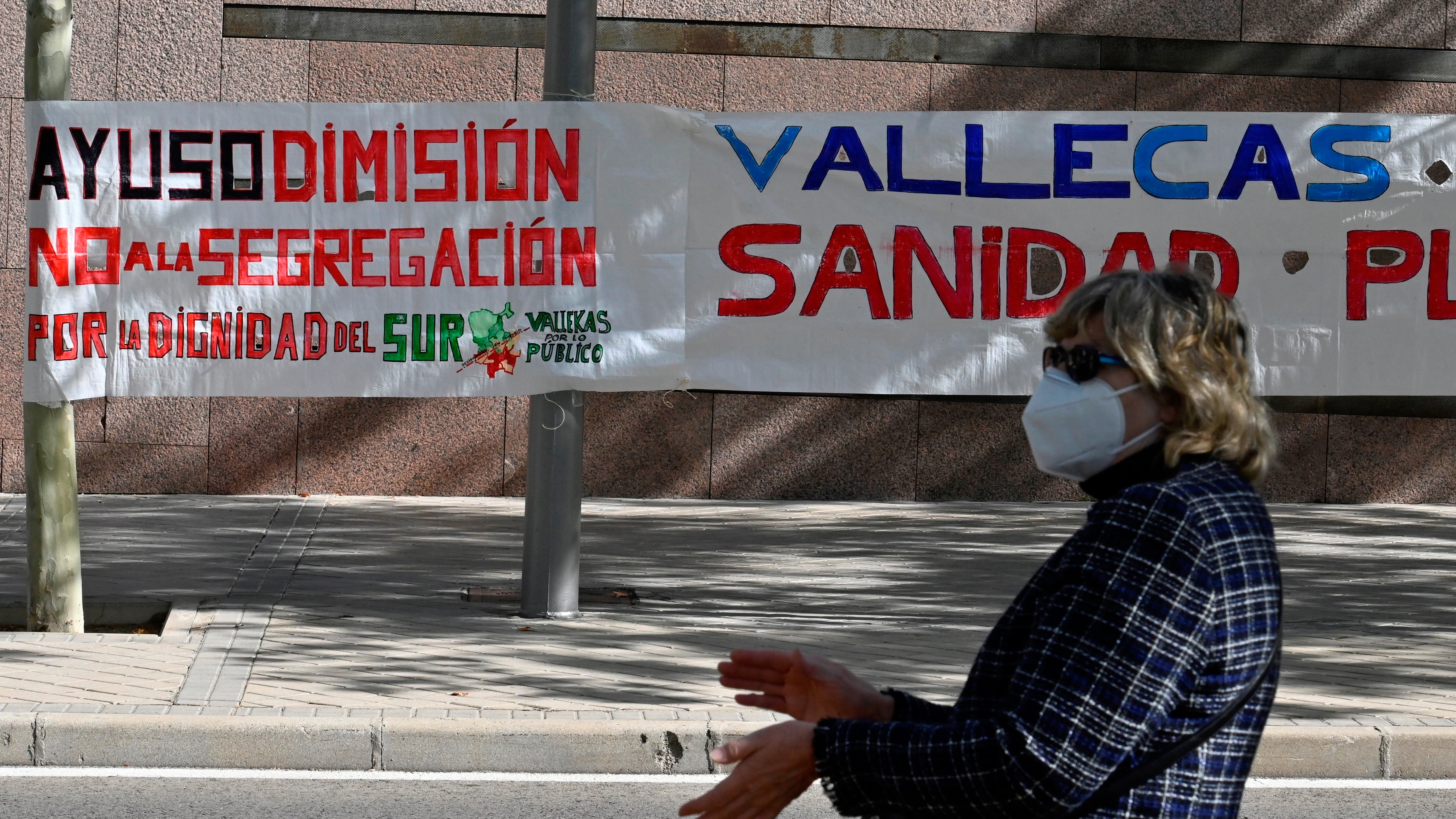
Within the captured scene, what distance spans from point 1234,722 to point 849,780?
1.51 feet

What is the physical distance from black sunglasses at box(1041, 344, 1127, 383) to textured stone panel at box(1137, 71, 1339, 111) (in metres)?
11.4

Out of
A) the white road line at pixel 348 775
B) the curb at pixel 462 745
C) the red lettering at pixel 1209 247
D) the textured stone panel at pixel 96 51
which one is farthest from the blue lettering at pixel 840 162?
the textured stone panel at pixel 96 51

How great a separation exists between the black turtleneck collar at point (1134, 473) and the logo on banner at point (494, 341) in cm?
590

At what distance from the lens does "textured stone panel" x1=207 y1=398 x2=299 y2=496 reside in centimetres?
1219

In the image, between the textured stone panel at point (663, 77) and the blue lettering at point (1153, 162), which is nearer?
the blue lettering at point (1153, 162)

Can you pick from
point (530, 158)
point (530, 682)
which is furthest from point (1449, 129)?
point (530, 682)

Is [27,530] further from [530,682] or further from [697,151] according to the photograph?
[697,151]

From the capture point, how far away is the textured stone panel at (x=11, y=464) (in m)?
12.1

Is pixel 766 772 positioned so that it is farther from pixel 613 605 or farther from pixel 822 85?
pixel 822 85

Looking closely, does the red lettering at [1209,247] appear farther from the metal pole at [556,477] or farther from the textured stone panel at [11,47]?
the textured stone panel at [11,47]

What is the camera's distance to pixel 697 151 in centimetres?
779

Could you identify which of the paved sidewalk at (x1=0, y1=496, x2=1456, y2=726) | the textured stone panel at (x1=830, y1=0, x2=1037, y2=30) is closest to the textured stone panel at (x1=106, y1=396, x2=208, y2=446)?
the paved sidewalk at (x1=0, y1=496, x2=1456, y2=726)

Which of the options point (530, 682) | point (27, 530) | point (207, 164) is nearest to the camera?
point (530, 682)

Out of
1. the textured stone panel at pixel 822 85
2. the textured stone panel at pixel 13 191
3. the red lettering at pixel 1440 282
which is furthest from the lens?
the textured stone panel at pixel 822 85
